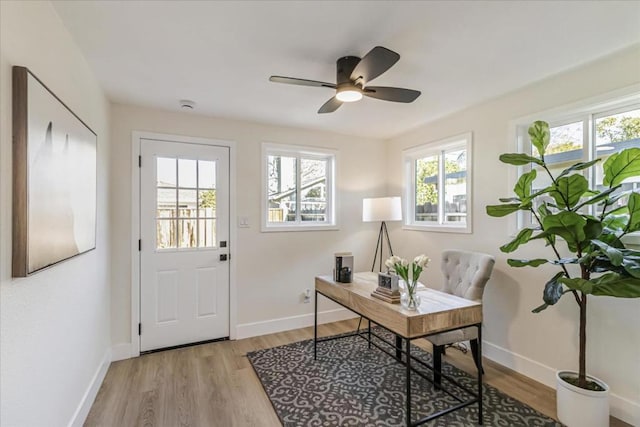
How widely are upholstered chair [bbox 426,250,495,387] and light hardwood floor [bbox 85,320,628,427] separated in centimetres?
42

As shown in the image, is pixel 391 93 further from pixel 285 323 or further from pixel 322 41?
pixel 285 323

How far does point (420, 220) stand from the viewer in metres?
3.86

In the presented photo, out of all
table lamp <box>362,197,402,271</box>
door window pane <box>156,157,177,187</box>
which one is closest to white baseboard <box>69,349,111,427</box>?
door window pane <box>156,157,177,187</box>

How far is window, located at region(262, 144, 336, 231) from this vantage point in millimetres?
3682

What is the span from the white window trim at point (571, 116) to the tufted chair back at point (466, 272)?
364 mm

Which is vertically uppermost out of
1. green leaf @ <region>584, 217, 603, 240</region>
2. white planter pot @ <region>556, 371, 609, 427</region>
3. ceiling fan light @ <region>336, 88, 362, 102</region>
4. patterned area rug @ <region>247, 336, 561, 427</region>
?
ceiling fan light @ <region>336, 88, 362, 102</region>

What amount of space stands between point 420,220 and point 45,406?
11.8 feet

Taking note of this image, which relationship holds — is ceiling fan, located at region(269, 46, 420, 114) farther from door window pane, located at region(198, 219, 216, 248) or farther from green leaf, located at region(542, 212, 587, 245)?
door window pane, located at region(198, 219, 216, 248)

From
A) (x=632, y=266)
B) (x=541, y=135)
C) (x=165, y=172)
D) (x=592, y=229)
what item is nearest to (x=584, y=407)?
(x=632, y=266)

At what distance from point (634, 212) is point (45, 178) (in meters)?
3.06

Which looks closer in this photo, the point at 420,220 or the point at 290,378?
the point at 290,378

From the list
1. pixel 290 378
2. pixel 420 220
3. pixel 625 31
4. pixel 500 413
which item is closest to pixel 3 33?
pixel 290 378

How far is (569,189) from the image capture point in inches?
74.9

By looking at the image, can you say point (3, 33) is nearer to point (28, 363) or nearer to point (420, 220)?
point (28, 363)
